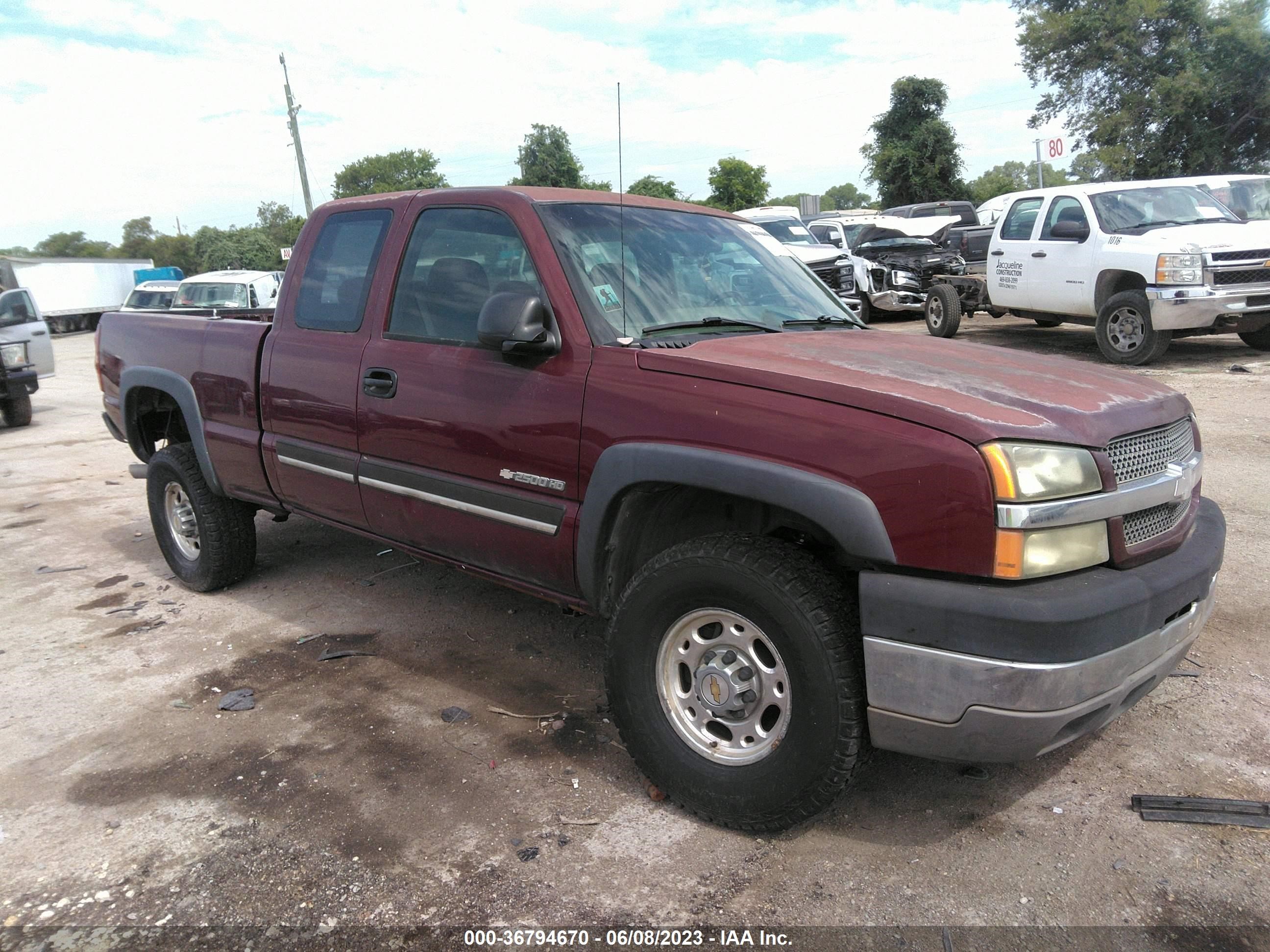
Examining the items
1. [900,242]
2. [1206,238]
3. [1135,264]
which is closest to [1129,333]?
[1135,264]

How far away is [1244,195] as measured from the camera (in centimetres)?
1055

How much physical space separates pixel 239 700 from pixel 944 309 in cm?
1143

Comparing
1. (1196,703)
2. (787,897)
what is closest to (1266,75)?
(1196,703)

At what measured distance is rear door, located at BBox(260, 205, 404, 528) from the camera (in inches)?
152

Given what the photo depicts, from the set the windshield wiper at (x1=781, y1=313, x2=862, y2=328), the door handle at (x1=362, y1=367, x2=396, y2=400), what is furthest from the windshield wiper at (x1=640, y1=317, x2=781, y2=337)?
the door handle at (x1=362, y1=367, x2=396, y2=400)

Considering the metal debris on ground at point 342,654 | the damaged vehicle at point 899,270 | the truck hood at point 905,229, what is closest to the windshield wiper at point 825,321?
the metal debris on ground at point 342,654

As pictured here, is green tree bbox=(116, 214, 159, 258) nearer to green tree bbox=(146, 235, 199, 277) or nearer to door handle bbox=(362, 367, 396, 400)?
green tree bbox=(146, 235, 199, 277)

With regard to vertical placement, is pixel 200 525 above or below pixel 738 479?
below

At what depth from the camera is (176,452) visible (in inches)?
195

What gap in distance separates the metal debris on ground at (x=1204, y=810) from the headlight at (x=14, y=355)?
12.9m

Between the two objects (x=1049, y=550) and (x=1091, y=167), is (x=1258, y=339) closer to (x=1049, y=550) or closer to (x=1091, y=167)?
(x=1049, y=550)

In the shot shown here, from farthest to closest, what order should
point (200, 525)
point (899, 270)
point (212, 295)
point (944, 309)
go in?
point (899, 270) → point (212, 295) → point (944, 309) → point (200, 525)

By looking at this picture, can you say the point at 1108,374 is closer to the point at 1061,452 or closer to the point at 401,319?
the point at 1061,452

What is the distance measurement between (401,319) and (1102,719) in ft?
9.25
